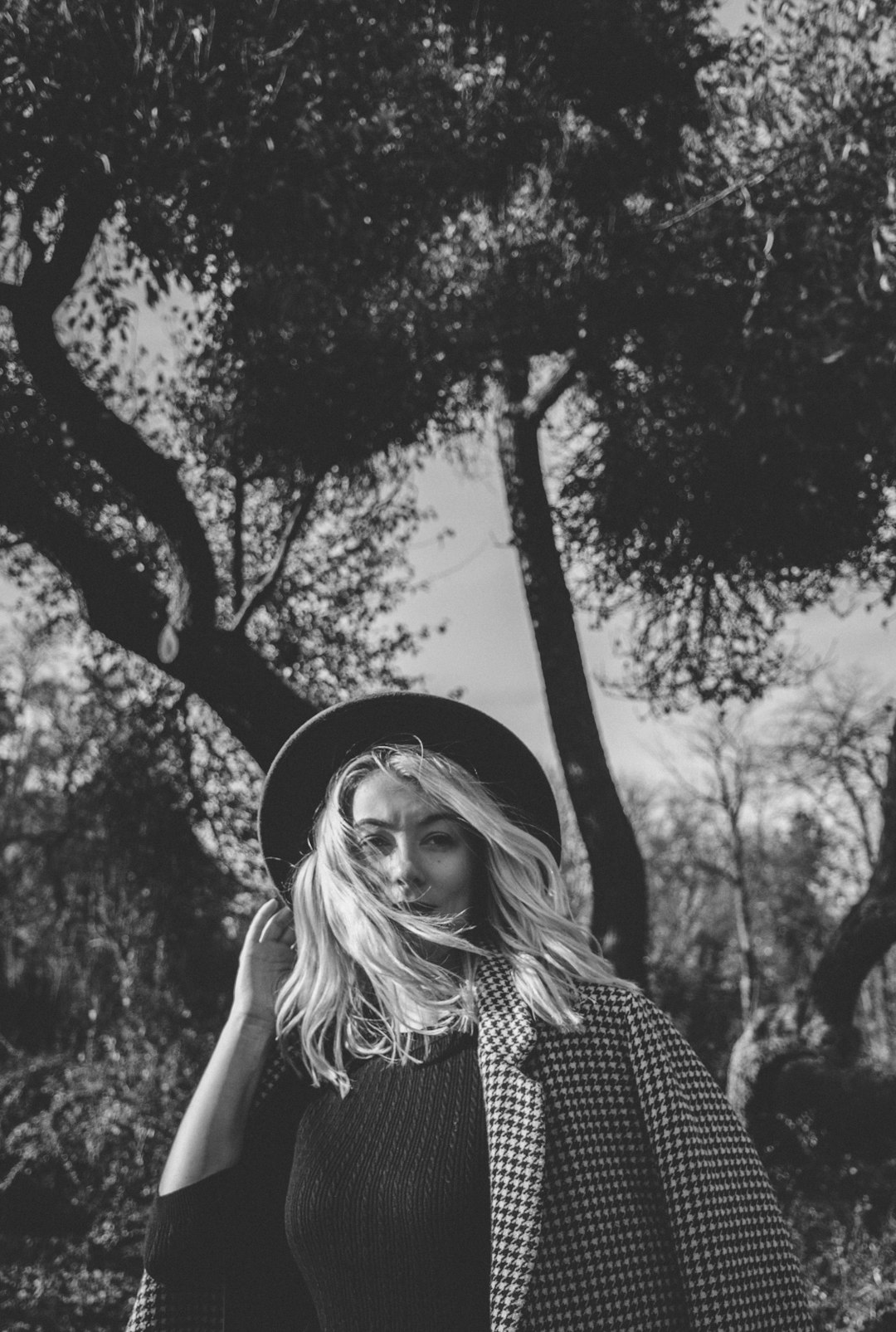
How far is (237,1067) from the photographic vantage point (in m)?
2.21

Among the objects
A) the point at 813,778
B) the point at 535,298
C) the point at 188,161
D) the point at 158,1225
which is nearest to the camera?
the point at 158,1225

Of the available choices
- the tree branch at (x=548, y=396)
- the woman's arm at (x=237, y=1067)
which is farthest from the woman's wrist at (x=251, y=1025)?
the tree branch at (x=548, y=396)

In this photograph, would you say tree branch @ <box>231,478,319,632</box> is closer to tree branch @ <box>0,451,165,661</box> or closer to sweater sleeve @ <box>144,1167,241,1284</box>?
tree branch @ <box>0,451,165,661</box>

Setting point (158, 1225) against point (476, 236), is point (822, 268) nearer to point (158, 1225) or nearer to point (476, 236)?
point (476, 236)

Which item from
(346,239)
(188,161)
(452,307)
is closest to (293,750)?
(188,161)

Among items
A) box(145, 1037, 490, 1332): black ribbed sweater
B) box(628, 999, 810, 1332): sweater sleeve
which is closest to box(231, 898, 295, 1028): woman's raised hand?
box(145, 1037, 490, 1332): black ribbed sweater

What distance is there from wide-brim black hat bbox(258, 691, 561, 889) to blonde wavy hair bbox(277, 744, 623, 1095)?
84 mm

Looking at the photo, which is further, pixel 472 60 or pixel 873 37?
pixel 472 60

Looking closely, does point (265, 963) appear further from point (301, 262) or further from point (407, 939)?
point (301, 262)

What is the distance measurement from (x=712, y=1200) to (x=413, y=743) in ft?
4.07

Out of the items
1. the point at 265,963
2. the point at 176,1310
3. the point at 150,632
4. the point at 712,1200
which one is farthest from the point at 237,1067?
the point at 150,632

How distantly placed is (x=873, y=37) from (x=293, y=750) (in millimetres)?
5693

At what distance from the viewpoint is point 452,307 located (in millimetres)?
6367

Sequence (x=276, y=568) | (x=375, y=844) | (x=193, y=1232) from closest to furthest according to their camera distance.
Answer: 1. (x=193, y=1232)
2. (x=375, y=844)
3. (x=276, y=568)
